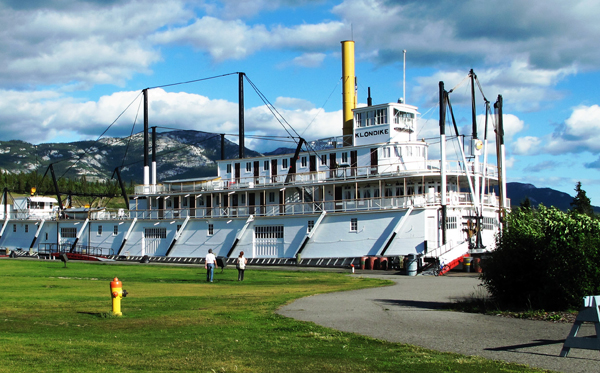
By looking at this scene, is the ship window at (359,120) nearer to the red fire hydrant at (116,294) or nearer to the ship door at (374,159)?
the ship door at (374,159)

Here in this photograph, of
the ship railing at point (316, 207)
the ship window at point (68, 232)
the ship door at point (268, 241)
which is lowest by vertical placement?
the ship door at point (268, 241)

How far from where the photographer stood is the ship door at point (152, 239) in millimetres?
57219

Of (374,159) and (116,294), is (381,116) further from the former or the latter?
(116,294)

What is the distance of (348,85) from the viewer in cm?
5266

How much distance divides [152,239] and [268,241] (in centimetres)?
1396

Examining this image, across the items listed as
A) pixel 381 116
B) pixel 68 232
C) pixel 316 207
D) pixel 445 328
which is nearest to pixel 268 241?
pixel 316 207

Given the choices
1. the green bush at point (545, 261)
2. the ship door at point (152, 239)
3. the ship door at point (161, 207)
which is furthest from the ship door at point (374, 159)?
the green bush at point (545, 261)

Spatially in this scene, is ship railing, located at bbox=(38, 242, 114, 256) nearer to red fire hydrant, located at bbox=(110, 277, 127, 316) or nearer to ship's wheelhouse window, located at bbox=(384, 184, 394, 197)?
ship's wheelhouse window, located at bbox=(384, 184, 394, 197)

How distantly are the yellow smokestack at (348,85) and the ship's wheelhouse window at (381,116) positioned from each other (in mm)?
4402

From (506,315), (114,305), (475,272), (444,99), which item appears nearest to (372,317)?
(506,315)

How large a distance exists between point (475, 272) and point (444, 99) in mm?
12260

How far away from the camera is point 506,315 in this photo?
1525 cm

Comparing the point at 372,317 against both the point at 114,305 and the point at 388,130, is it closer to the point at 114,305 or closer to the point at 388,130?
the point at 114,305

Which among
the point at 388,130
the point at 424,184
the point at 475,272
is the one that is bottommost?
the point at 475,272
